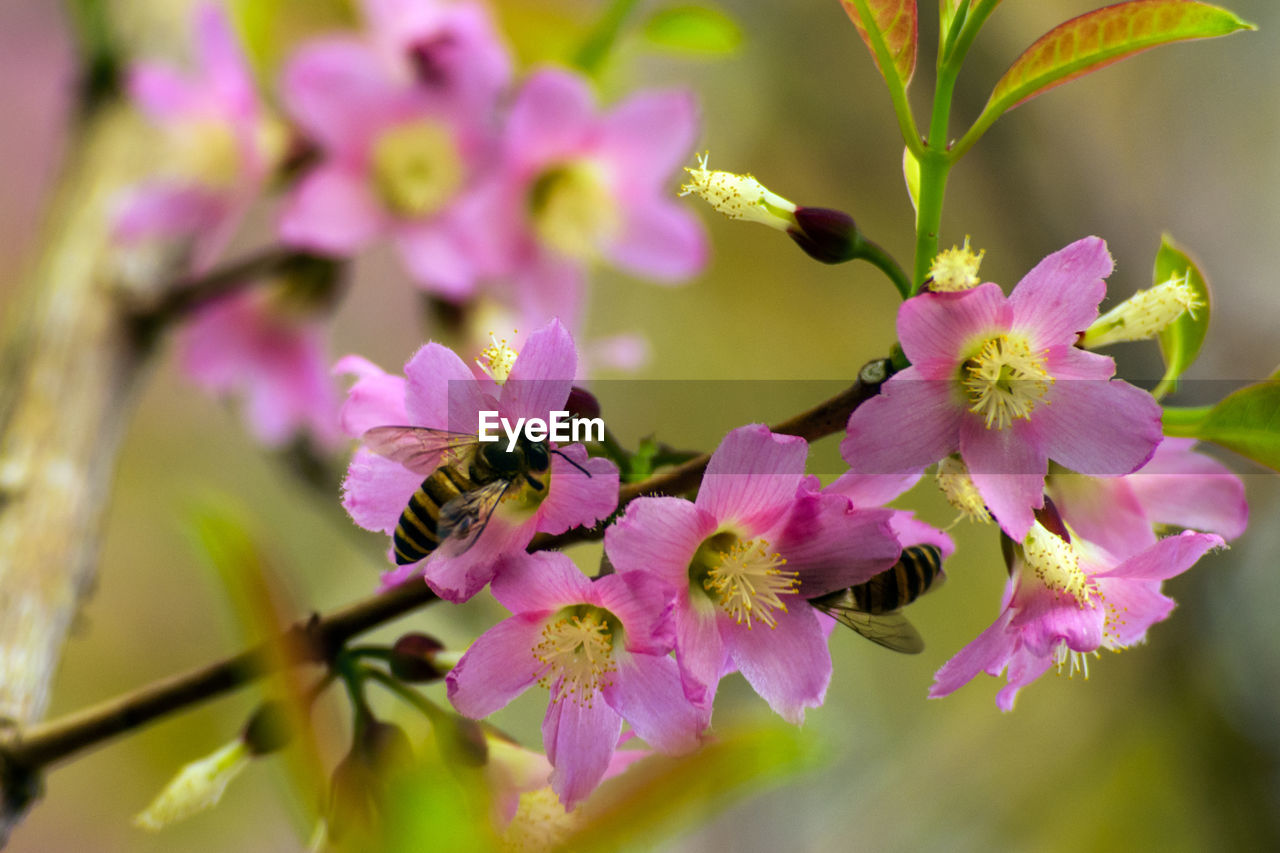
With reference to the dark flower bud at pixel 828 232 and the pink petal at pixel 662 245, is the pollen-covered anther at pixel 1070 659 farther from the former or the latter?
the pink petal at pixel 662 245

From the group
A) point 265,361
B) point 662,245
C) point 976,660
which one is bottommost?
point 265,361

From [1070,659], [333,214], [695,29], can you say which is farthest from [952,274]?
[333,214]

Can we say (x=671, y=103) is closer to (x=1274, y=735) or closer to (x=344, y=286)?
(x=344, y=286)

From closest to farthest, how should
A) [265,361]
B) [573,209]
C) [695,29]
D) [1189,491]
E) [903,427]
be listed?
[903,427] → [1189,491] → [695,29] → [573,209] → [265,361]

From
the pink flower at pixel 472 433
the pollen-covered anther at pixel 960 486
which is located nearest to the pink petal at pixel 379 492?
the pink flower at pixel 472 433

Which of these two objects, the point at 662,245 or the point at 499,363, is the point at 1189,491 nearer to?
the point at 499,363

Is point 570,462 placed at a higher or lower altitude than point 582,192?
higher

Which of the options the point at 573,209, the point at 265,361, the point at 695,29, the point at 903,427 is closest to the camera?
the point at 903,427
